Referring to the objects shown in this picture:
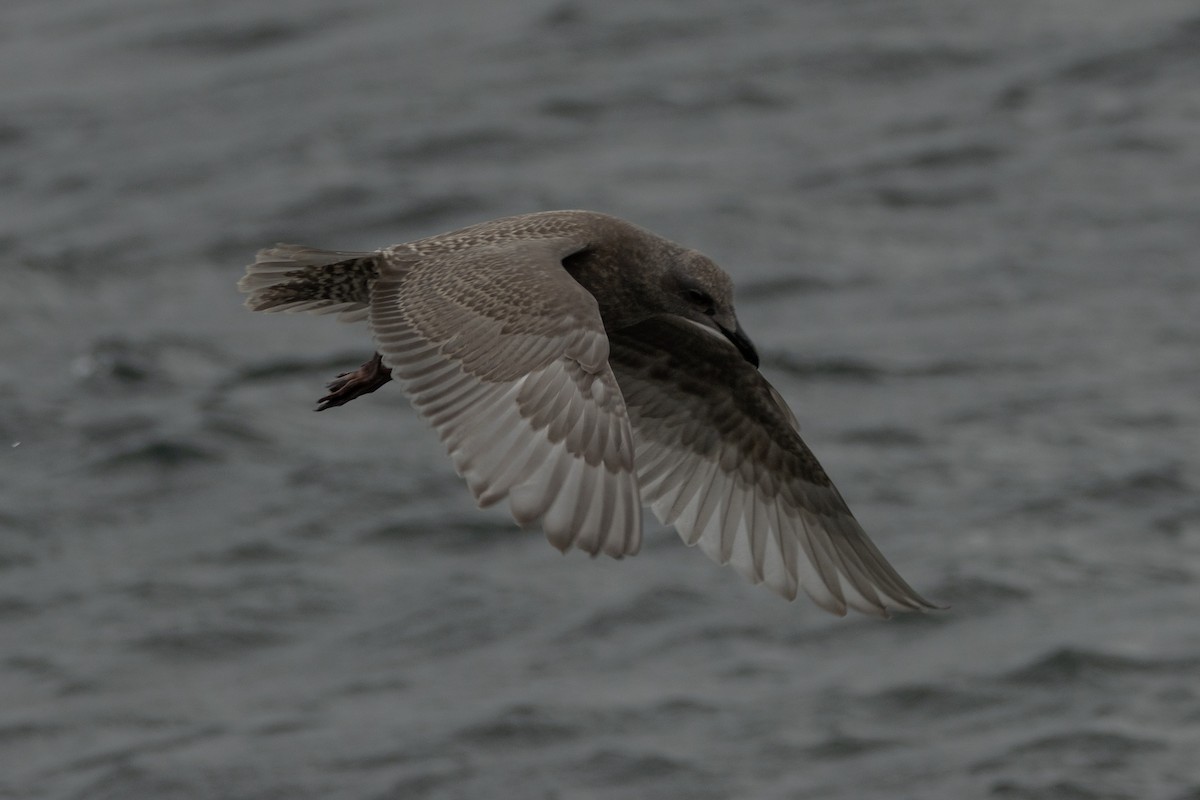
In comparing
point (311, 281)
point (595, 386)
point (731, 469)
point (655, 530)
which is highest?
point (311, 281)

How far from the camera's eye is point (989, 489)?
1402 cm

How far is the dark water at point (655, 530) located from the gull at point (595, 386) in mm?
3483

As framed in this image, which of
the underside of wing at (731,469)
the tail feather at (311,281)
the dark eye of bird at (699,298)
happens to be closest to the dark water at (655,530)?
the underside of wing at (731,469)

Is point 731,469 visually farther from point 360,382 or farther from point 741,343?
point 360,382

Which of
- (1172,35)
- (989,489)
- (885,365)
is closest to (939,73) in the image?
(1172,35)

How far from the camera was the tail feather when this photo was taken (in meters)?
7.58

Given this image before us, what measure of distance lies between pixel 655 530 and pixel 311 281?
6228mm

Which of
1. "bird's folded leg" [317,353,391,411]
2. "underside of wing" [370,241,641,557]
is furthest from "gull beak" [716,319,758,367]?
"bird's folded leg" [317,353,391,411]

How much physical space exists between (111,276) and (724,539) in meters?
9.68

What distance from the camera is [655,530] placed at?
13.6m

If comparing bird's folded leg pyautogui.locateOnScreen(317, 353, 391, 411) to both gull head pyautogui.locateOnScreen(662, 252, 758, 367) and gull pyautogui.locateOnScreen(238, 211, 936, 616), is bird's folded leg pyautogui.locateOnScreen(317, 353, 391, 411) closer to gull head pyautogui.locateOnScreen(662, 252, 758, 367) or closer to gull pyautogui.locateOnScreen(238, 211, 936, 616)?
gull pyautogui.locateOnScreen(238, 211, 936, 616)

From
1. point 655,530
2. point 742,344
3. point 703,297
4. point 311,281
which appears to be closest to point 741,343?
point 742,344

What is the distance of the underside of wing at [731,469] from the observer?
319 inches

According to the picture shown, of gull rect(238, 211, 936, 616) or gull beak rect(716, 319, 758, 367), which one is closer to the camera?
gull rect(238, 211, 936, 616)
